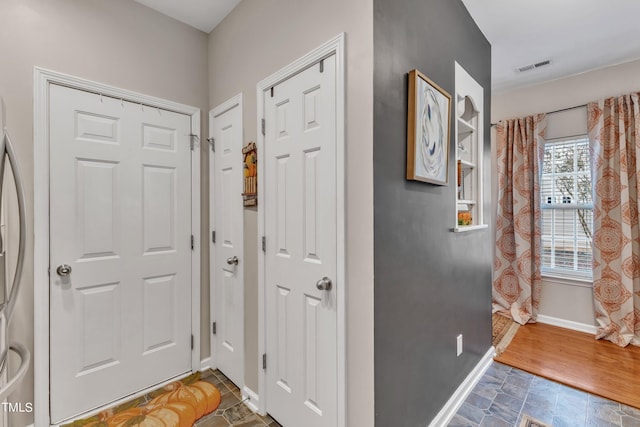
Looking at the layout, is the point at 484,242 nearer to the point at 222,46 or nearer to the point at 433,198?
the point at 433,198

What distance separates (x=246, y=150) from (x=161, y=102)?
0.78 metres

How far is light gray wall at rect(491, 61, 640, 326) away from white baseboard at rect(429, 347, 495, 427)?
1.39 metres

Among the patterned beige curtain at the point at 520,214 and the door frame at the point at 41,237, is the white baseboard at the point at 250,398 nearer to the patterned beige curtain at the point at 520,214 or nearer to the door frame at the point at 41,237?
the door frame at the point at 41,237

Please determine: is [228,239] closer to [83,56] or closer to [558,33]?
[83,56]

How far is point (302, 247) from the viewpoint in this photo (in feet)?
5.13

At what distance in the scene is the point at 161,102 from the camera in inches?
82.1

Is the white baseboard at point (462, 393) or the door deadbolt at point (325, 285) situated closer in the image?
the door deadbolt at point (325, 285)

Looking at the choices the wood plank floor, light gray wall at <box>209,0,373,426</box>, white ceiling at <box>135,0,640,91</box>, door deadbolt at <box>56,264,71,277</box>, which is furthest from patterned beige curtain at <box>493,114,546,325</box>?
door deadbolt at <box>56,264,71,277</box>

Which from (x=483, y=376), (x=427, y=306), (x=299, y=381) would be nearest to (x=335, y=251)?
(x=427, y=306)

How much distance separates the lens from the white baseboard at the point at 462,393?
1722mm

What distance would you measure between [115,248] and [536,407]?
2.95 meters

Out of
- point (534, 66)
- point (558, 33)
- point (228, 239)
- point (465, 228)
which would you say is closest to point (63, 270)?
point (228, 239)

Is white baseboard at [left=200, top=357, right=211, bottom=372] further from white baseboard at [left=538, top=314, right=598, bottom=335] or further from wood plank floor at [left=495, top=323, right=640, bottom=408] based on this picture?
white baseboard at [left=538, top=314, right=598, bottom=335]

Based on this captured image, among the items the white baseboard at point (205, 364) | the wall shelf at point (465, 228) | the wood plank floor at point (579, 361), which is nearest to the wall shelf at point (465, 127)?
the wall shelf at point (465, 228)
